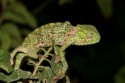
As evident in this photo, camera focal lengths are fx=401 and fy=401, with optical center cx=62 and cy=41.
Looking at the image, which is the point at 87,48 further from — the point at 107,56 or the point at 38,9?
the point at 38,9

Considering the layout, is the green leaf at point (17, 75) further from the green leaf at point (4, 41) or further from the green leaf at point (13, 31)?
the green leaf at point (13, 31)

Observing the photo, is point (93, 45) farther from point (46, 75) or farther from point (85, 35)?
point (46, 75)

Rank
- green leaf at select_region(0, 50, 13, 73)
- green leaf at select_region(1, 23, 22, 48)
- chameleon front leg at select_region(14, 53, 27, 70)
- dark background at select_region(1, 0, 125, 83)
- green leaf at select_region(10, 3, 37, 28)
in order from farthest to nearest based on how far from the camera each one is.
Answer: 1. dark background at select_region(1, 0, 125, 83)
2. green leaf at select_region(10, 3, 37, 28)
3. green leaf at select_region(1, 23, 22, 48)
4. chameleon front leg at select_region(14, 53, 27, 70)
5. green leaf at select_region(0, 50, 13, 73)

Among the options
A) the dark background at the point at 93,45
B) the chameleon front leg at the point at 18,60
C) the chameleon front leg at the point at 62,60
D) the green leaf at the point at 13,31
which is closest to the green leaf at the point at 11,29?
the green leaf at the point at 13,31

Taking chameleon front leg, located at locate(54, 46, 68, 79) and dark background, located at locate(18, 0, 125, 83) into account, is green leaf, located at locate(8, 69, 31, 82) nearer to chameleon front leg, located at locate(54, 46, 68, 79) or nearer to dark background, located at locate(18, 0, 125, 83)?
chameleon front leg, located at locate(54, 46, 68, 79)

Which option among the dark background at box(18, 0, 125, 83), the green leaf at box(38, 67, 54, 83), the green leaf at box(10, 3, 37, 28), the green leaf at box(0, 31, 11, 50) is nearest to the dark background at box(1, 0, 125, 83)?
the dark background at box(18, 0, 125, 83)

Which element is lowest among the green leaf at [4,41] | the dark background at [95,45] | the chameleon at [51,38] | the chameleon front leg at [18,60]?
A: the dark background at [95,45]

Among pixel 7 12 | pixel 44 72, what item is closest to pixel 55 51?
pixel 44 72

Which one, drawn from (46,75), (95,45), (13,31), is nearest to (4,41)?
(13,31)
